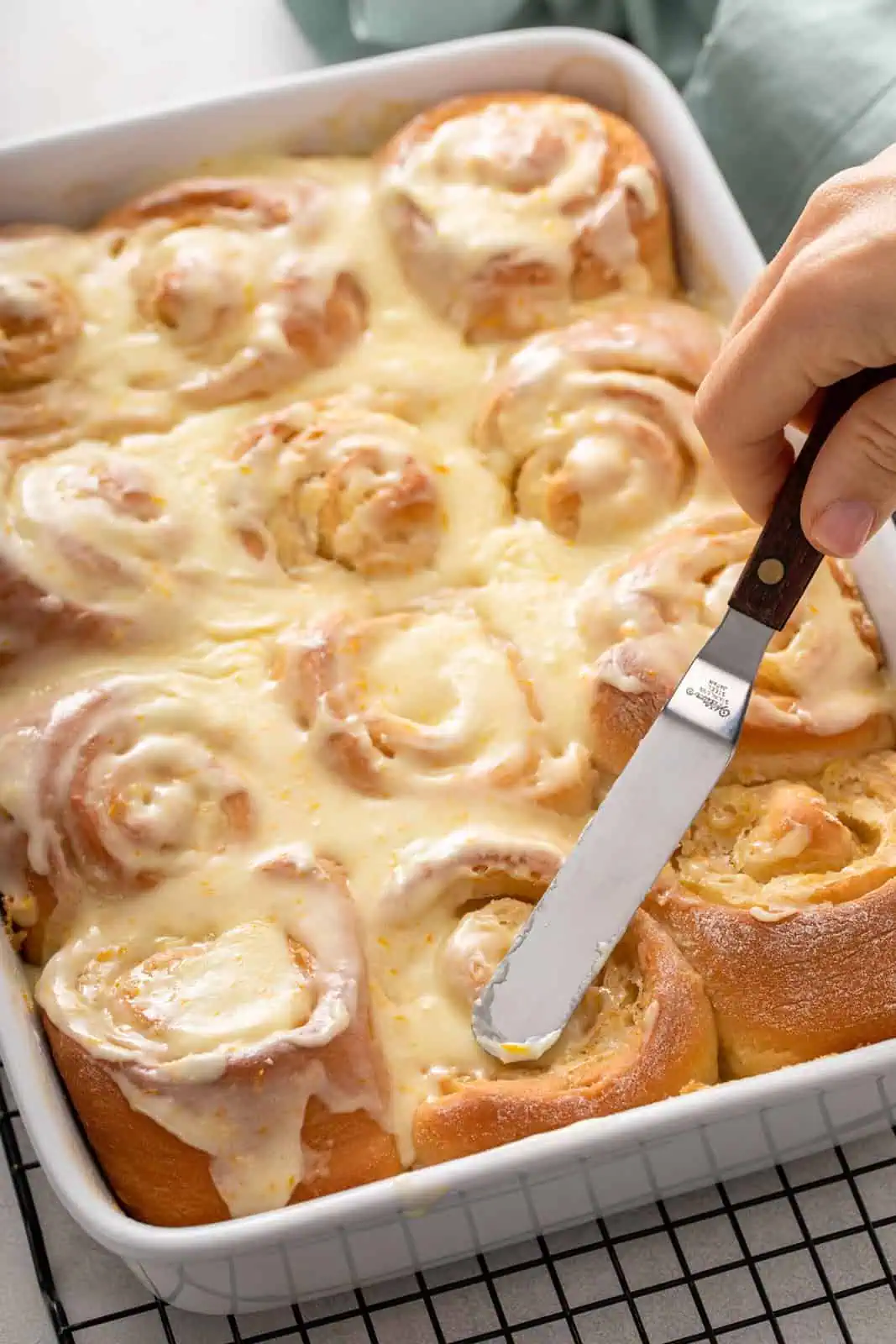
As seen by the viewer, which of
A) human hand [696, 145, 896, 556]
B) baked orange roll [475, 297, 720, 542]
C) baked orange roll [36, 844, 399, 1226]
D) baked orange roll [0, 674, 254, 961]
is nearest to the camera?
human hand [696, 145, 896, 556]

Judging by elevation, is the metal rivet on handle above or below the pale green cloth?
below

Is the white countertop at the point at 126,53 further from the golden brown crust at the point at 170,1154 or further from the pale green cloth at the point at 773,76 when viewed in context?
the golden brown crust at the point at 170,1154

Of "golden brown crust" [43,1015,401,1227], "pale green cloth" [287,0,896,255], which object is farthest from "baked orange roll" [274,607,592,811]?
"pale green cloth" [287,0,896,255]

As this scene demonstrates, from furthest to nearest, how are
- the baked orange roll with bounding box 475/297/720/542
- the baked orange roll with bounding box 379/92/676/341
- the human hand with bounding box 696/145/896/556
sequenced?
the baked orange roll with bounding box 379/92/676/341
the baked orange roll with bounding box 475/297/720/542
the human hand with bounding box 696/145/896/556

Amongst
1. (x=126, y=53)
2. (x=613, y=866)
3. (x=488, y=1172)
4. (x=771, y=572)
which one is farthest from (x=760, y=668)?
(x=126, y=53)

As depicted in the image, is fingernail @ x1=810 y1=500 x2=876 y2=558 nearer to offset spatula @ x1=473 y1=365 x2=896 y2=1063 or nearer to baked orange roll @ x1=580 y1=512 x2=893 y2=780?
offset spatula @ x1=473 y1=365 x2=896 y2=1063

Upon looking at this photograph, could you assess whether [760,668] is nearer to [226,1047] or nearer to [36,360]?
[226,1047]

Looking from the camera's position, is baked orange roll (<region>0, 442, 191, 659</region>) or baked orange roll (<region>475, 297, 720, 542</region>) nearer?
baked orange roll (<region>0, 442, 191, 659</region>)

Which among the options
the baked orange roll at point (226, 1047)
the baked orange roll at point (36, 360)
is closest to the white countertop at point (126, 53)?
the baked orange roll at point (36, 360)
